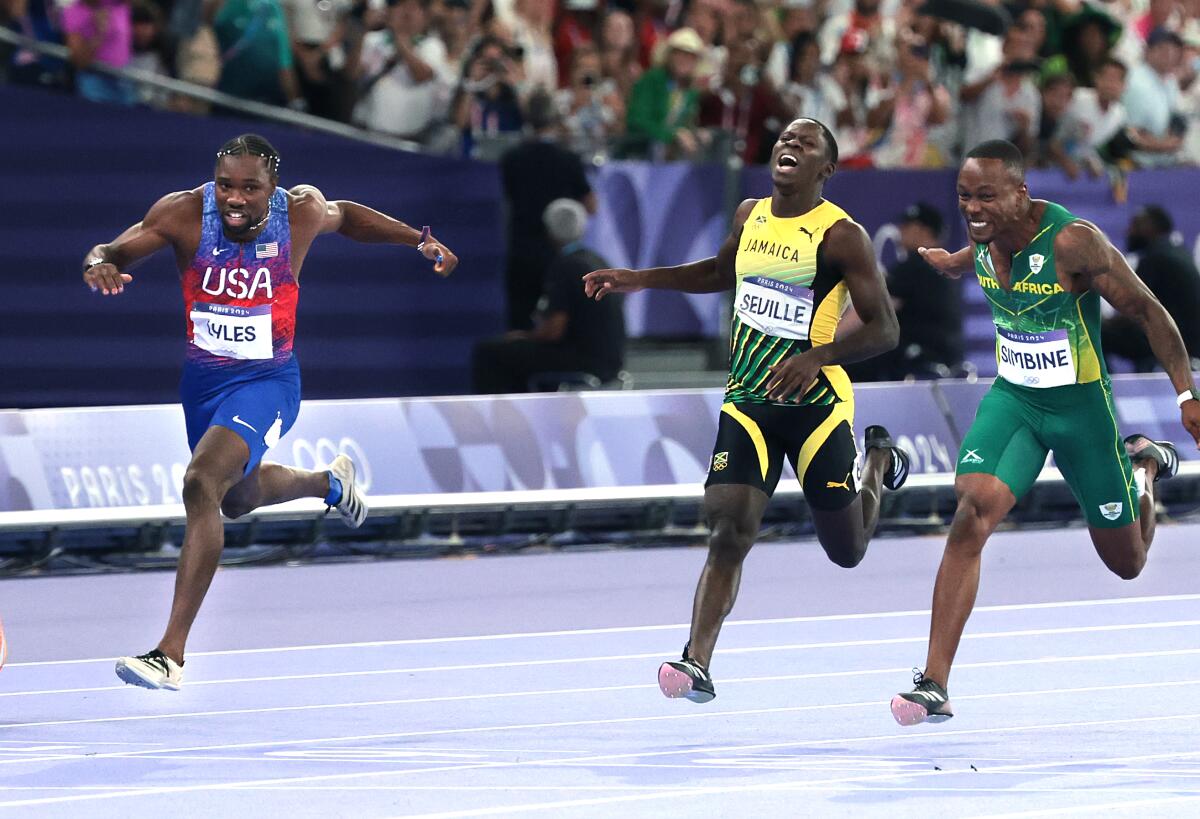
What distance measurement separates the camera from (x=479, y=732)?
8492 mm

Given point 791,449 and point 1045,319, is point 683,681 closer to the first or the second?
point 791,449

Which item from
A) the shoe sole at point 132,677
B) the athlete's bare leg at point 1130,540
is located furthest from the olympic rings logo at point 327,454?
the athlete's bare leg at point 1130,540

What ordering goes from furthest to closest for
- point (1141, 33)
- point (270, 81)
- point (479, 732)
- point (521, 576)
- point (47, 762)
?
point (1141, 33)
point (270, 81)
point (521, 576)
point (479, 732)
point (47, 762)

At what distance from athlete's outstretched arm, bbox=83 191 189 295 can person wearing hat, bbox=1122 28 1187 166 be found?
11.7 metres

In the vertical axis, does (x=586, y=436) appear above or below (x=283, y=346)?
below

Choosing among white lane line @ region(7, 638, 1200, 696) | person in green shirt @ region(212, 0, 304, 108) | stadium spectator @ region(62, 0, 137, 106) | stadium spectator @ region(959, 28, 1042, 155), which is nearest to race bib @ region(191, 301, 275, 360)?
white lane line @ region(7, 638, 1200, 696)

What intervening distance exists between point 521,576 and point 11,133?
183 inches

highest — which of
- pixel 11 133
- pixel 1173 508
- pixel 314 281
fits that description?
pixel 11 133

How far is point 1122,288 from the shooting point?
8.28 m

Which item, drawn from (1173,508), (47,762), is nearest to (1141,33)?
(1173,508)

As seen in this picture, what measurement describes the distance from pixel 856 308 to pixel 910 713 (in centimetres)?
171

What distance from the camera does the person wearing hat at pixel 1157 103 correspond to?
1923 cm

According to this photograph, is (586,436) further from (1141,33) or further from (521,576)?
(1141,33)

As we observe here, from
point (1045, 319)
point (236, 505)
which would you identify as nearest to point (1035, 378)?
point (1045, 319)
